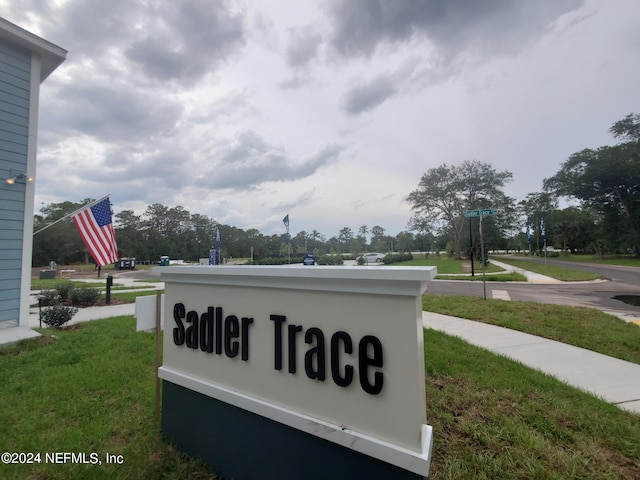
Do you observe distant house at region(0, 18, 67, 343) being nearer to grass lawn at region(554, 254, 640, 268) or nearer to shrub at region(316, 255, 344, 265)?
shrub at region(316, 255, 344, 265)

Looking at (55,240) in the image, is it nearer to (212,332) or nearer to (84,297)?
(84,297)

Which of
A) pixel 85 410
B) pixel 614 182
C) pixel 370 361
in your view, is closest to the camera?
pixel 370 361

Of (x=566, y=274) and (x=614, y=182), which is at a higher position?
(x=614, y=182)

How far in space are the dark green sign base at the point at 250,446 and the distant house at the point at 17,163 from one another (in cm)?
485

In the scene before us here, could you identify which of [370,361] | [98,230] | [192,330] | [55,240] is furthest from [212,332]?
[55,240]

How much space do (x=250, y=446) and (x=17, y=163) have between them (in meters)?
6.59

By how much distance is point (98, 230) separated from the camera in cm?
789

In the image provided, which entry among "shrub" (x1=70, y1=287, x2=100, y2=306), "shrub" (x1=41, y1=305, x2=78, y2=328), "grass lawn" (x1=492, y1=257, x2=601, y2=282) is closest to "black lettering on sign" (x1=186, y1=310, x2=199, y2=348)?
"shrub" (x1=41, y1=305, x2=78, y2=328)

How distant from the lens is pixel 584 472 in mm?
1988

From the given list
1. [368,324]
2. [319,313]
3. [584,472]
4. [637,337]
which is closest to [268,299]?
[319,313]

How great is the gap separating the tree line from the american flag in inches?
780

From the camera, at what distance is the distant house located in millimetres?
5379

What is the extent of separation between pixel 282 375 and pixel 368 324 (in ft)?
2.18

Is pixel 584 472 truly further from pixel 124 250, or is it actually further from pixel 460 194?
pixel 124 250
